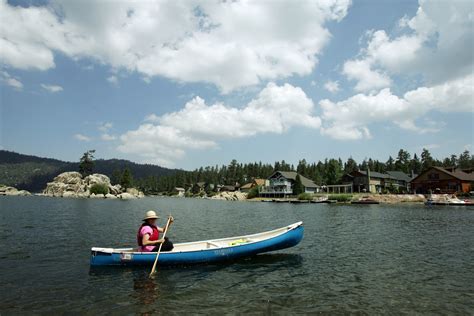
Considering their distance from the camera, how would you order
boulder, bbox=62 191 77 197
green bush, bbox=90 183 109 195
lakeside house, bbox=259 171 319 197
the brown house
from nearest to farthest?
the brown house < lakeside house, bbox=259 171 319 197 < green bush, bbox=90 183 109 195 < boulder, bbox=62 191 77 197

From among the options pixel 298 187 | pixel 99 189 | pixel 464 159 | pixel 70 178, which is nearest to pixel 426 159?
pixel 464 159

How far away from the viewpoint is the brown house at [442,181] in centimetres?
8112

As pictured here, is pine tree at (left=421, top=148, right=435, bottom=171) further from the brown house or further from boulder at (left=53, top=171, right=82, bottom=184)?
boulder at (left=53, top=171, right=82, bottom=184)

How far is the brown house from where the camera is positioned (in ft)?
266

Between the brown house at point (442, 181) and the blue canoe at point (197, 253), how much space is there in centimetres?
7715

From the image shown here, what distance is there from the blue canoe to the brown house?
253 feet

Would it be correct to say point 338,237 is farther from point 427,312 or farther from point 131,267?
point 131,267

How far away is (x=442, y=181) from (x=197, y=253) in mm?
90395

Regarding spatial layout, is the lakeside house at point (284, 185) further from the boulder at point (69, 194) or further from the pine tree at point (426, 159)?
the boulder at point (69, 194)

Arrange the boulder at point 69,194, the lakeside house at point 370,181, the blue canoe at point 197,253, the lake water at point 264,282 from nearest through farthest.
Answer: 1. the lake water at point 264,282
2. the blue canoe at point 197,253
3. the lakeside house at point 370,181
4. the boulder at point 69,194

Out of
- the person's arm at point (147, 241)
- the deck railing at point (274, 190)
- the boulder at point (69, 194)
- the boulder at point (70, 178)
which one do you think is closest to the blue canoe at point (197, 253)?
the person's arm at point (147, 241)

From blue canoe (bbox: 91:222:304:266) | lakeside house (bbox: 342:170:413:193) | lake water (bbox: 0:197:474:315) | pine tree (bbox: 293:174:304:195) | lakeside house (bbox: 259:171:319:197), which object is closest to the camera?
lake water (bbox: 0:197:474:315)

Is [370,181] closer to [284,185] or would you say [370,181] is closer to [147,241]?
[284,185]

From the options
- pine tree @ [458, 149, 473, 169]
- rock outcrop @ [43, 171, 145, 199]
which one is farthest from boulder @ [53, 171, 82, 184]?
pine tree @ [458, 149, 473, 169]
